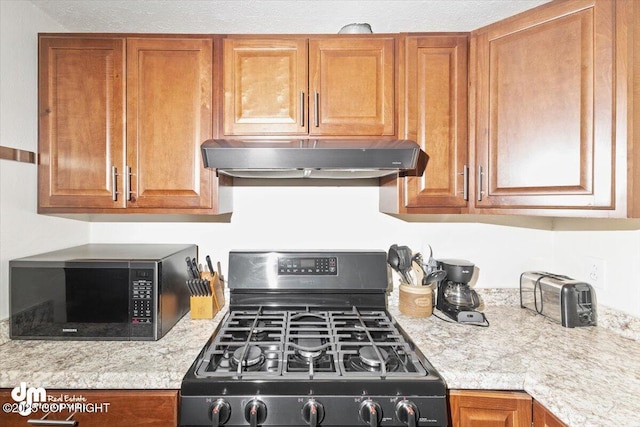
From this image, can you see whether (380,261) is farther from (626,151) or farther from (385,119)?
(626,151)

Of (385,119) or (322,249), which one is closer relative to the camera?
(385,119)

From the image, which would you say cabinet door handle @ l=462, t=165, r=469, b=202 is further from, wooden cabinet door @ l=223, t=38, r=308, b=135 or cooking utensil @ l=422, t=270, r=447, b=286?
wooden cabinet door @ l=223, t=38, r=308, b=135

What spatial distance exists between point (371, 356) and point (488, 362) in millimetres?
401

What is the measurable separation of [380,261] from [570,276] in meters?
0.98

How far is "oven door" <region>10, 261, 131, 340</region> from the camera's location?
4.09 ft

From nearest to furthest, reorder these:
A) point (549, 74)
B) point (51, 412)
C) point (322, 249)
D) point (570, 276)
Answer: point (51, 412), point (549, 74), point (570, 276), point (322, 249)

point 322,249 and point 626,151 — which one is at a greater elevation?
point 626,151

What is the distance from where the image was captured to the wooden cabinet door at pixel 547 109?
1.07 meters

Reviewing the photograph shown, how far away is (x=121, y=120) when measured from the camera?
1.38m

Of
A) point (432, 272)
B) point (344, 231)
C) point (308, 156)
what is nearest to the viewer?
point (308, 156)

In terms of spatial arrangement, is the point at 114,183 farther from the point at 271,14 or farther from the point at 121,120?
the point at 271,14

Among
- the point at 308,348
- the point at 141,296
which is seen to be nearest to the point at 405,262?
the point at 308,348

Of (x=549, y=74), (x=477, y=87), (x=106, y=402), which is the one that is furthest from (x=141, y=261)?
(x=549, y=74)

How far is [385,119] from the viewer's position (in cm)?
140
